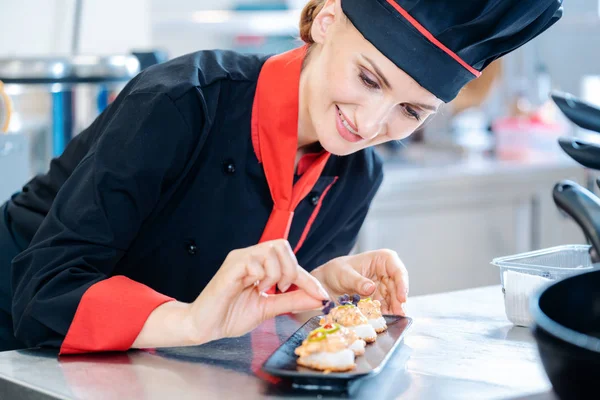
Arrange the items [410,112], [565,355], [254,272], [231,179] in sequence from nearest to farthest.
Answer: [565,355], [254,272], [410,112], [231,179]

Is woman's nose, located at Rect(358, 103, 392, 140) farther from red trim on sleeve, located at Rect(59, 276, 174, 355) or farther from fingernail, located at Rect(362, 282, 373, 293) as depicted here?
red trim on sleeve, located at Rect(59, 276, 174, 355)

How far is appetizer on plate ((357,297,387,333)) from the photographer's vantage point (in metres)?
1.25

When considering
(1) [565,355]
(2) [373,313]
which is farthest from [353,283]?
(1) [565,355]

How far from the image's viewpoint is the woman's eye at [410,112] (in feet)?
4.40

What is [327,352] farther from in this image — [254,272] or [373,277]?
[373,277]

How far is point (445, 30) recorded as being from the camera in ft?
4.09

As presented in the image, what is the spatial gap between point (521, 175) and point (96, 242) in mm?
2506

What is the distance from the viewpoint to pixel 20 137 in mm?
1909

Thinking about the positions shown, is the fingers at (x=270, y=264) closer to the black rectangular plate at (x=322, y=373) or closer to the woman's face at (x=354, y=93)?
the black rectangular plate at (x=322, y=373)

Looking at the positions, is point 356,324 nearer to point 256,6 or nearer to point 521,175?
point 521,175

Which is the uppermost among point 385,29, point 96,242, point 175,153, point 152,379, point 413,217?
point 385,29

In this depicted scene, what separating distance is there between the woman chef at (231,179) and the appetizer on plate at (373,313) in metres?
0.10

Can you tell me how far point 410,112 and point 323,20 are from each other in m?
0.21

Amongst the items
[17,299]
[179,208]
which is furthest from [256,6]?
[17,299]
